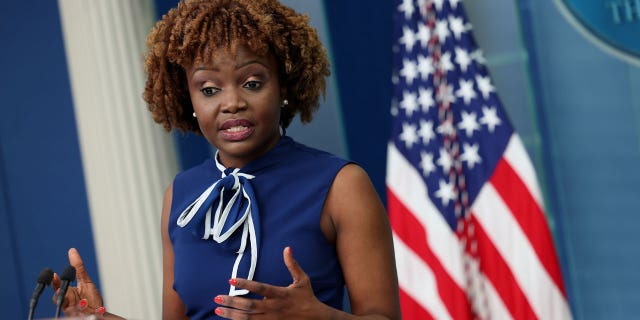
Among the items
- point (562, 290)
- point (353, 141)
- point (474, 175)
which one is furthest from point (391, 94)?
point (562, 290)

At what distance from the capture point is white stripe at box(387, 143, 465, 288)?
3232 millimetres

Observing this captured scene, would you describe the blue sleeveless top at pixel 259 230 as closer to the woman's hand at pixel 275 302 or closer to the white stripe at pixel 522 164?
the woman's hand at pixel 275 302

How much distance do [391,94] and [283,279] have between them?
2146 millimetres

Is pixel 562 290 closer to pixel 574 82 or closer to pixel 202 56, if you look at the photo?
pixel 574 82

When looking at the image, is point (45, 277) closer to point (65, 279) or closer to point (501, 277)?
point (65, 279)

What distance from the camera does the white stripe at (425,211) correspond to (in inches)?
127

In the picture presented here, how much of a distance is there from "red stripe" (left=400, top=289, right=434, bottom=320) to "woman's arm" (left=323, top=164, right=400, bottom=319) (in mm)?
1671

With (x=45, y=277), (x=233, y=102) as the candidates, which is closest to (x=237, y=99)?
(x=233, y=102)

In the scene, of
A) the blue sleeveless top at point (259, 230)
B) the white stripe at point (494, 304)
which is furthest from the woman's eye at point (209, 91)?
the white stripe at point (494, 304)

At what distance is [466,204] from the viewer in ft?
10.8

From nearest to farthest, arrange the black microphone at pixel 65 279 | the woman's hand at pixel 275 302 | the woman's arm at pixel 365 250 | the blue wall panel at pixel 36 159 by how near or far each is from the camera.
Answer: the woman's hand at pixel 275 302
the black microphone at pixel 65 279
the woman's arm at pixel 365 250
the blue wall panel at pixel 36 159

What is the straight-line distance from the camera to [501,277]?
3201 millimetres

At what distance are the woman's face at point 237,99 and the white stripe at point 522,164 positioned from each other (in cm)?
171

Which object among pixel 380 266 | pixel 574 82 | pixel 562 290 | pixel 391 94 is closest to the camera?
pixel 380 266
